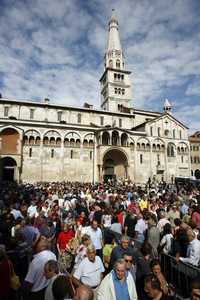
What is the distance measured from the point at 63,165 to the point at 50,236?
32507mm

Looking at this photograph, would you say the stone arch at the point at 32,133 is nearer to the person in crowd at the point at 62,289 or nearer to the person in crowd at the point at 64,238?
the person in crowd at the point at 64,238

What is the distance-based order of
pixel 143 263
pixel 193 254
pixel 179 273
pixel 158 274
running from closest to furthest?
pixel 158 274 < pixel 143 263 < pixel 193 254 < pixel 179 273

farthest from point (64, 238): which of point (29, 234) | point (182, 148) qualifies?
point (182, 148)

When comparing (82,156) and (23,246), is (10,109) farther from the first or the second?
(23,246)

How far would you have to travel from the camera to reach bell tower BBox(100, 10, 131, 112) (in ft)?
188

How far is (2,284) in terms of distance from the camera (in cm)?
461

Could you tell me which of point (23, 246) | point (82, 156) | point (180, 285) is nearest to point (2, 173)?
point (82, 156)

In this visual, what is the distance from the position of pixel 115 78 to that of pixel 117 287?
5817cm

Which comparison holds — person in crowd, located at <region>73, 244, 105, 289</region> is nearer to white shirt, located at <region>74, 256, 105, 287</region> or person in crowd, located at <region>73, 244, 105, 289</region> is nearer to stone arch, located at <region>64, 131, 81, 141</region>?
white shirt, located at <region>74, 256, 105, 287</region>

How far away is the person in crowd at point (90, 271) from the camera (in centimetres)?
504

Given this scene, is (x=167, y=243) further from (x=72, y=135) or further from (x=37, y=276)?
(x=72, y=135)

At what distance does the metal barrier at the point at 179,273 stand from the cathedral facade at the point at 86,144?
33.9 meters

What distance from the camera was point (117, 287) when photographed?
13.5 ft

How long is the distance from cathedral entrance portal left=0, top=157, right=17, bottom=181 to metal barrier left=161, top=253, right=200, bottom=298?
1355 inches
